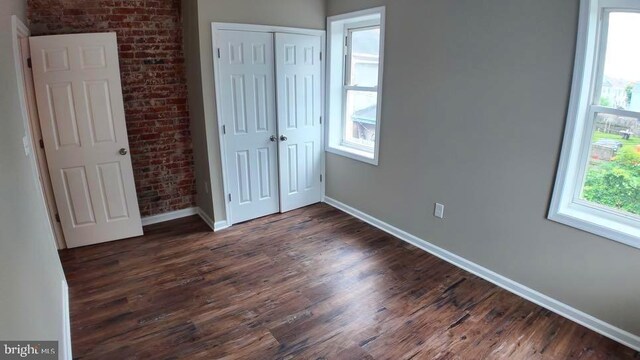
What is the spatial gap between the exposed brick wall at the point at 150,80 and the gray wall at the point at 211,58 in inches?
7.0

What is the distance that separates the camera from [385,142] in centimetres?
362

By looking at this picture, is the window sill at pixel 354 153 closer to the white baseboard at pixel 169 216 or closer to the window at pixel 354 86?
the window at pixel 354 86

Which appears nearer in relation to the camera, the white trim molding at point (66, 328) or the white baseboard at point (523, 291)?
the white trim molding at point (66, 328)

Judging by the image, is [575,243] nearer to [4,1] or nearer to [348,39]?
[348,39]

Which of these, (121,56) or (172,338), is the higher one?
(121,56)

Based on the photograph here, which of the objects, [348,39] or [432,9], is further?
[348,39]

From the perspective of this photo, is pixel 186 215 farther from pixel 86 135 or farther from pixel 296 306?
pixel 296 306

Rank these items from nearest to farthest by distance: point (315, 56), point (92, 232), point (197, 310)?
1. point (197, 310)
2. point (92, 232)
3. point (315, 56)

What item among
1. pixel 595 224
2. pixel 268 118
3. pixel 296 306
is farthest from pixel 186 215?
pixel 595 224

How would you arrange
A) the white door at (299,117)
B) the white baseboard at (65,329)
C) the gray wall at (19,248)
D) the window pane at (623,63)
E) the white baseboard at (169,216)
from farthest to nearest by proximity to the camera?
1. the white baseboard at (169,216)
2. the white door at (299,117)
3. the window pane at (623,63)
4. the white baseboard at (65,329)
5. the gray wall at (19,248)

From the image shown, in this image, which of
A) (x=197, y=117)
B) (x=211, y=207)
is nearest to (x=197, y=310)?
(x=211, y=207)

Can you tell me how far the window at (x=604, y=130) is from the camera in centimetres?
214

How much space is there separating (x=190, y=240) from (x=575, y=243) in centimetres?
330

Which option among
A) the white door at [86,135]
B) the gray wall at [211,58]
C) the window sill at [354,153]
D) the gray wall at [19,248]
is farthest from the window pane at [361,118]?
the gray wall at [19,248]
